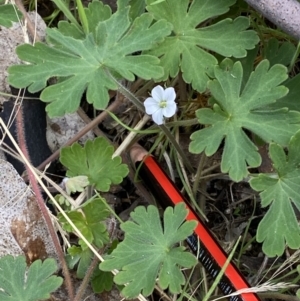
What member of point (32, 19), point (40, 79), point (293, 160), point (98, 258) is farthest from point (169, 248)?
point (32, 19)

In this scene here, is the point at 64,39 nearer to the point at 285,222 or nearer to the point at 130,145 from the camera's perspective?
the point at 130,145

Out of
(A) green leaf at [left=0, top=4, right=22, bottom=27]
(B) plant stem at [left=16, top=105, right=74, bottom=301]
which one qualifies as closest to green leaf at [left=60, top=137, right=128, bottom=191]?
(B) plant stem at [left=16, top=105, right=74, bottom=301]

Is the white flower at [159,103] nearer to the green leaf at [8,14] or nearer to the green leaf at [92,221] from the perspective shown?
the green leaf at [92,221]

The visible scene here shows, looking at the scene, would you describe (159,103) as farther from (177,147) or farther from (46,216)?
(46,216)

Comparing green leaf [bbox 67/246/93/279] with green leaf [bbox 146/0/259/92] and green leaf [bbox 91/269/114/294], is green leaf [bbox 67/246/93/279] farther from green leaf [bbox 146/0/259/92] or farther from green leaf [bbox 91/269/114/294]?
green leaf [bbox 146/0/259/92]

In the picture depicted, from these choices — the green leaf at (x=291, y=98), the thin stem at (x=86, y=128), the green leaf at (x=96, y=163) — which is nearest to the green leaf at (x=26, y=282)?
the green leaf at (x=96, y=163)

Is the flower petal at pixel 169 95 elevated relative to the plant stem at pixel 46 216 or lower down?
elevated

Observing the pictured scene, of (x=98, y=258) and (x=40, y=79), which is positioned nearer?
(x=40, y=79)
